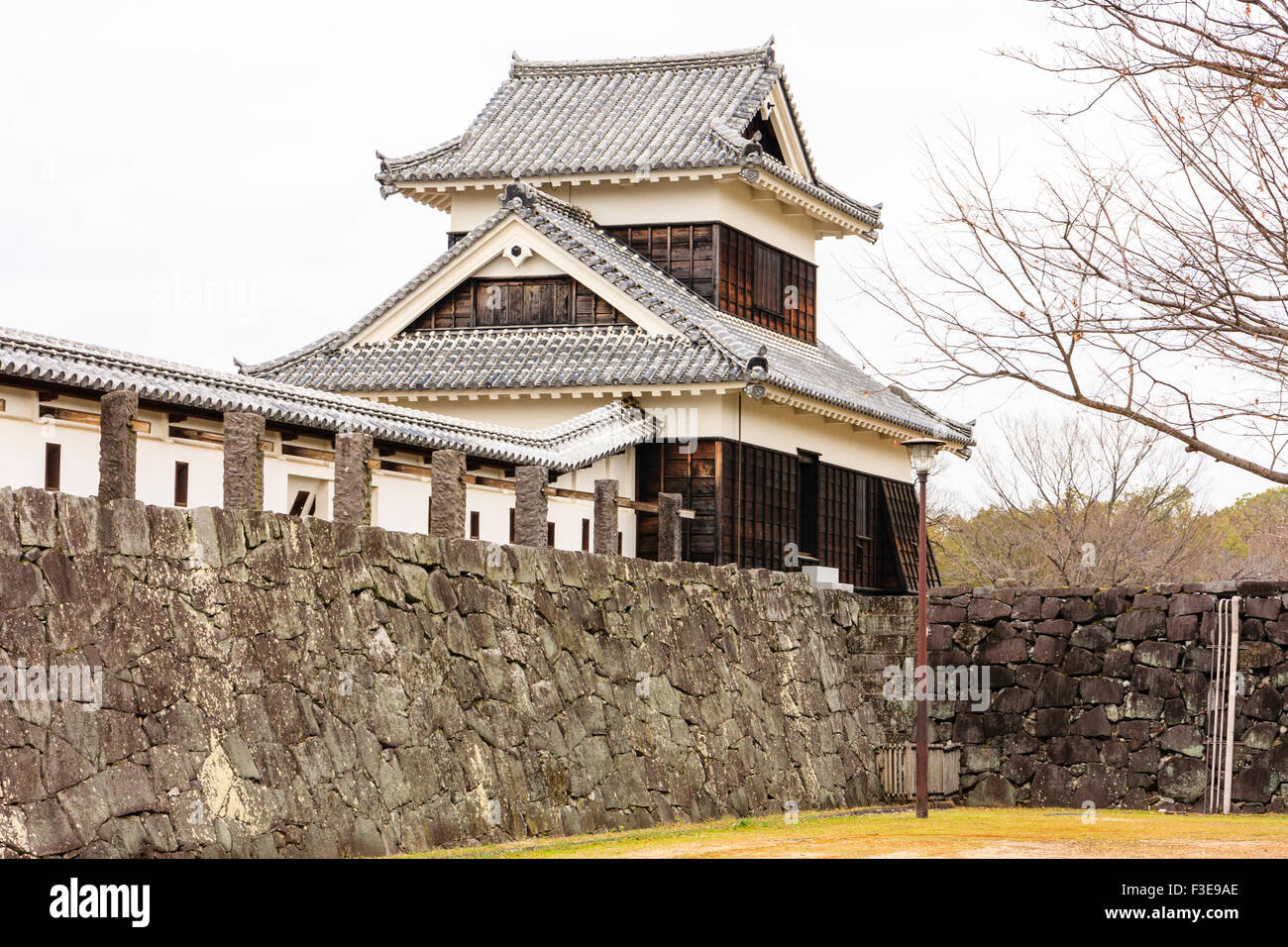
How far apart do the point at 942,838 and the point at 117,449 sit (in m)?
8.45

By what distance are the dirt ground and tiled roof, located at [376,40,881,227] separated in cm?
1000

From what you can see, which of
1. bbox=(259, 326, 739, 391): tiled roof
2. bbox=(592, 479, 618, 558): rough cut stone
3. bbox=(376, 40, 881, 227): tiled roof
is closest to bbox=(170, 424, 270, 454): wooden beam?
bbox=(592, 479, 618, 558): rough cut stone

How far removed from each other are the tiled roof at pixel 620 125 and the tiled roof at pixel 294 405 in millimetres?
5274

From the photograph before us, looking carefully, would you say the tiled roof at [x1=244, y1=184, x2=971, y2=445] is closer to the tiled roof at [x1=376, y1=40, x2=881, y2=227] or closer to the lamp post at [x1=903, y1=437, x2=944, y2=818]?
the tiled roof at [x1=376, y1=40, x2=881, y2=227]

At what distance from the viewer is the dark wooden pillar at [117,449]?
1111 centimetres

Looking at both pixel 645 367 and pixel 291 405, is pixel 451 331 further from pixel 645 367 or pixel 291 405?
pixel 291 405

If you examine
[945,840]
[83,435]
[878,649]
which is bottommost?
[945,840]

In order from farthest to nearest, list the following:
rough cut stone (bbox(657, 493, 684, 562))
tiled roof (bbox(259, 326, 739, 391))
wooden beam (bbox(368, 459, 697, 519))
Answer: tiled roof (bbox(259, 326, 739, 391)) < rough cut stone (bbox(657, 493, 684, 562)) < wooden beam (bbox(368, 459, 697, 519))

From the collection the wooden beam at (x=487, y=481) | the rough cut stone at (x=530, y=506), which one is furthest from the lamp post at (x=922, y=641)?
the rough cut stone at (x=530, y=506)

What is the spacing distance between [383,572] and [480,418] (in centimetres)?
904

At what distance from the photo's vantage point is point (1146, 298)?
32.9 feet

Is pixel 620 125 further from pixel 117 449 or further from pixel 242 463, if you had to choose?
pixel 117 449

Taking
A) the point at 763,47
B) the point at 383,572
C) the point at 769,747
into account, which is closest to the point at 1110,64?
the point at 383,572

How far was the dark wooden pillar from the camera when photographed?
11.1m
